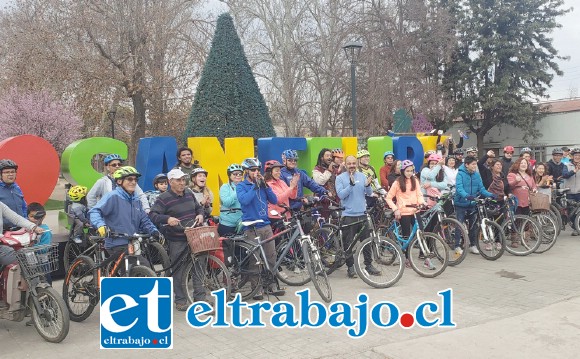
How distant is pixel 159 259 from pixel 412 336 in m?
3.42

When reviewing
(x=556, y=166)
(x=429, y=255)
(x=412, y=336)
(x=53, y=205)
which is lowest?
(x=53, y=205)

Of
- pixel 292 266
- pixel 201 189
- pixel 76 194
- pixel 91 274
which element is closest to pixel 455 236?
pixel 292 266

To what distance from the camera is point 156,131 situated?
64.9 feet

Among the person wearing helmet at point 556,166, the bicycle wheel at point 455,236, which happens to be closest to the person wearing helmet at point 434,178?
the bicycle wheel at point 455,236

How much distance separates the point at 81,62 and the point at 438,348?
652 inches

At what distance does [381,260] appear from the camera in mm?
6750

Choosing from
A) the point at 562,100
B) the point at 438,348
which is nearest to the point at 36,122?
the point at 438,348

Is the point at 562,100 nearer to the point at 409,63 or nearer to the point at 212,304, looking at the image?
the point at 409,63

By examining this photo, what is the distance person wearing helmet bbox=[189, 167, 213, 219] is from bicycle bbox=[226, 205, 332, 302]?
983 mm

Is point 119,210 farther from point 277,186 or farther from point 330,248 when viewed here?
point 330,248

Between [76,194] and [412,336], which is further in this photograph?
[76,194]

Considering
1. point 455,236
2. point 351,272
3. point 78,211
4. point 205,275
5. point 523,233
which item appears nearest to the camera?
point 205,275

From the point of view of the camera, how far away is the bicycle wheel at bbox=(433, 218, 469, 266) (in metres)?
7.62

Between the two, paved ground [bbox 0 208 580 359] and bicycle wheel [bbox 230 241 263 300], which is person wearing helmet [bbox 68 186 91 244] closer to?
paved ground [bbox 0 208 580 359]
